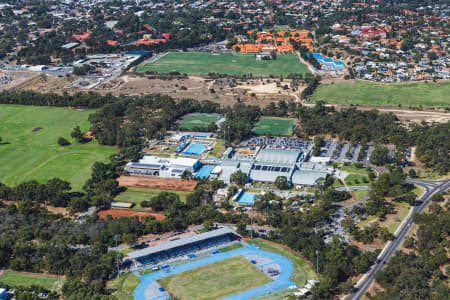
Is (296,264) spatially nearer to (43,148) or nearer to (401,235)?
(401,235)

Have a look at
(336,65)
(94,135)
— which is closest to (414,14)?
(336,65)

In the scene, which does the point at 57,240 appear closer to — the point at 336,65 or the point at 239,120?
the point at 239,120

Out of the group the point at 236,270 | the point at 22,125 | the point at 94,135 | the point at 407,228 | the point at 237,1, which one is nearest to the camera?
the point at 236,270

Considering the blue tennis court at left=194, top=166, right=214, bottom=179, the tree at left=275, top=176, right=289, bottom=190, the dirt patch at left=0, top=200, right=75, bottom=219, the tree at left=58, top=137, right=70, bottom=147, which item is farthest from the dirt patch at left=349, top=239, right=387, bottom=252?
the tree at left=58, top=137, right=70, bottom=147

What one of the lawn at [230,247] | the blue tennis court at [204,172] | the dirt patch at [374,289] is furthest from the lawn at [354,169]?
the dirt patch at [374,289]

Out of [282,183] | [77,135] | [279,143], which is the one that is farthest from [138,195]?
[279,143]

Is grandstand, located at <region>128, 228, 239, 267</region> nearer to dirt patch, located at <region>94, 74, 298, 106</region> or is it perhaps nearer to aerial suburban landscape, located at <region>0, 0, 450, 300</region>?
aerial suburban landscape, located at <region>0, 0, 450, 300</region>
